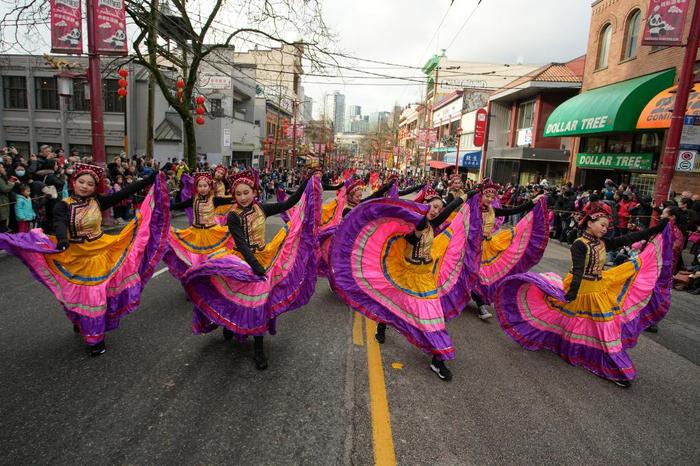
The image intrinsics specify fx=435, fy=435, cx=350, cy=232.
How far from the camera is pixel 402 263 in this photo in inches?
181

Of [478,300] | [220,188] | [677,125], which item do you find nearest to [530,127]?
[677,125]

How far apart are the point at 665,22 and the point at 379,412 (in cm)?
1241

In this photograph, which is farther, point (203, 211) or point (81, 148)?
point (81, 148)

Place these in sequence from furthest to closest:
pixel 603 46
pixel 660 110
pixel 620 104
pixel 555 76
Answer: pixel 555 76 → pixel 603 46 → pixel 620 104 → pixel 660 110

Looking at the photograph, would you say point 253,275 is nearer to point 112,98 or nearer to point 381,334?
point 381,334

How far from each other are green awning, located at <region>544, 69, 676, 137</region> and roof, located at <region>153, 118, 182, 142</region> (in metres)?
20.9

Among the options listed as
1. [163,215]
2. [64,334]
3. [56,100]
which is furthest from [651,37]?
[56,100]

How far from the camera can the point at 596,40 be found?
19.2 metres

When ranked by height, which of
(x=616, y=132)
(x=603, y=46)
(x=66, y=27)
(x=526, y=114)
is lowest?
(x=616, y=132)

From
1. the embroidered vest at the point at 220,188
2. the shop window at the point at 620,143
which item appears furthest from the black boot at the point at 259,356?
the shop window at the point at 620,143

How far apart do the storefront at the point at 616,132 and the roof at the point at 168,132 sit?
67.2 ft

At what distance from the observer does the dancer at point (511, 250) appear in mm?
5922

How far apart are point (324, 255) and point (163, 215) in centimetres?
260

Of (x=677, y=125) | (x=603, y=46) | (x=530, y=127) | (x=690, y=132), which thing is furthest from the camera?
(x=530, y=127)
